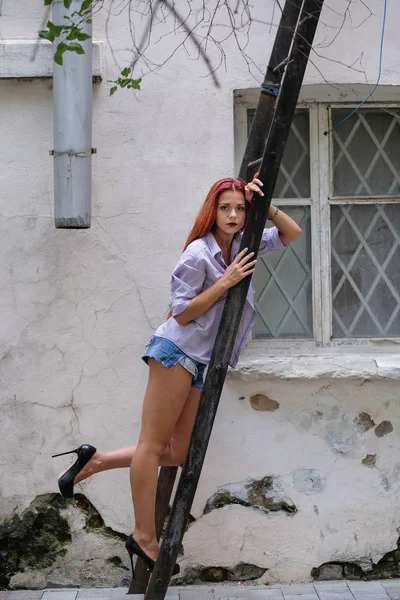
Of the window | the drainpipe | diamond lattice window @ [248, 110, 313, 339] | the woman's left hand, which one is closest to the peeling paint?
the window

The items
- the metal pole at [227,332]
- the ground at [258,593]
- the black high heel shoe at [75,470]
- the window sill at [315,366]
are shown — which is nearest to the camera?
the metal pole at [227,332]

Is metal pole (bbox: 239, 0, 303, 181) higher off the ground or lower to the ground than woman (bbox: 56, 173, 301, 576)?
higher

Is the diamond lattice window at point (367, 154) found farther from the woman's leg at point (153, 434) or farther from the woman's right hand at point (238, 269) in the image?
the woman's leg at point (153, 434)

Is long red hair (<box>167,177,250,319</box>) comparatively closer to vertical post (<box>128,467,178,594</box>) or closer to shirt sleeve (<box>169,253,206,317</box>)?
shirt sleeve (<box>169,253,206,317</box>)

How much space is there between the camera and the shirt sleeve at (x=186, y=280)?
3.95m

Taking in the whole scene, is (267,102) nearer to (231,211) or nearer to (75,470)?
(231,211)

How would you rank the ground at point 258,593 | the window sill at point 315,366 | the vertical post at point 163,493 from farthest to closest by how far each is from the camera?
the window sill at point 315,366 < the ground at point 258,593 < the vertical post at point 163,493

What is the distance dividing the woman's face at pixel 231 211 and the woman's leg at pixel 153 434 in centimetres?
67

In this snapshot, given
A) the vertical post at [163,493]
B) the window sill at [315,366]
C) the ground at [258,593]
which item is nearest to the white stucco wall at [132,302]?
the window sill at [315,366]

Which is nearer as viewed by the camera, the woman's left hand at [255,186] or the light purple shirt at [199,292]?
the woman's left hand at [255,186]

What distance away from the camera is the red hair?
4008 mm

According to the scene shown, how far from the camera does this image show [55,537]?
4.89m

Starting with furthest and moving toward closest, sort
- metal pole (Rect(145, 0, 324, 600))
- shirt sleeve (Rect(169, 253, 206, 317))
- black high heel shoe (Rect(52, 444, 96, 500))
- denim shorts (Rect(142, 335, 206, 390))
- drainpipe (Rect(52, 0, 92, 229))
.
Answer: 1. drainpipe (Rect(52, 0, 92, 229))
2. black high heel shoe (Rect(52, 444, 96, 500))
3. denim shorts (Rect(142, 335, 206, 390))
4. shirt sleeve (Rect(169, 253, 206, 317))
5. metal pole (Rect(145, 0, 324, 600))

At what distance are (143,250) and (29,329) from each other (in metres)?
0.75
